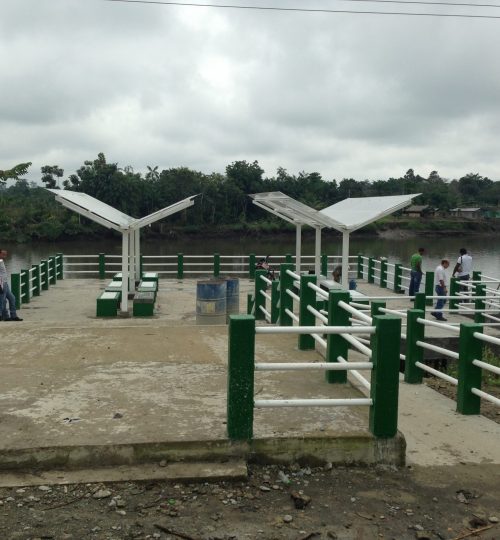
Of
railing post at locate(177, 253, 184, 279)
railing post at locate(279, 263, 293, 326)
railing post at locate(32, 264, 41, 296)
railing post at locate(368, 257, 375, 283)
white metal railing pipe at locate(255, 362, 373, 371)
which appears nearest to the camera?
white metal railing pipe at locate(255, 362, 373, 371)

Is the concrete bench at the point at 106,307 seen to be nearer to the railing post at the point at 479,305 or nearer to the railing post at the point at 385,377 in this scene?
the railing post at the point at 479,305

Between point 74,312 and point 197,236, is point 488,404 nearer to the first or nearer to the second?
point 74,312

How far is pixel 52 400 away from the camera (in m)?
5.03

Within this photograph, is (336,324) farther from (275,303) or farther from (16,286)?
(16,286)

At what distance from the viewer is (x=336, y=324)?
5613 millimetres

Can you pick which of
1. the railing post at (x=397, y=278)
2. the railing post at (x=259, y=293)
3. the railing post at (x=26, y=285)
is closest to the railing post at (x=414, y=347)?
the railing post at (x=259, y=293)

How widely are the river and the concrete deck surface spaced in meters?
27.5

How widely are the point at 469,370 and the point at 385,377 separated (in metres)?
1.71

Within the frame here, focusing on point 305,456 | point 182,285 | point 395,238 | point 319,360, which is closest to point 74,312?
point 182,285

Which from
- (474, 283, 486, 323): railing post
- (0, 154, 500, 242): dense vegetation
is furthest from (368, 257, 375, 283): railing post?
(0, 154, 500, 242): dense vegetation

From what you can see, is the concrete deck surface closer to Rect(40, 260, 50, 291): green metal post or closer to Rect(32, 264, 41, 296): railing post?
Rect(32, 264, 41, 296): railing post

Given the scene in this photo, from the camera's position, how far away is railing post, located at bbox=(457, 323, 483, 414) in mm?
5672

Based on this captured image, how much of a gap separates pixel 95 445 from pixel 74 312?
35.9ft

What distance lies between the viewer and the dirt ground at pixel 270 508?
3438mm
